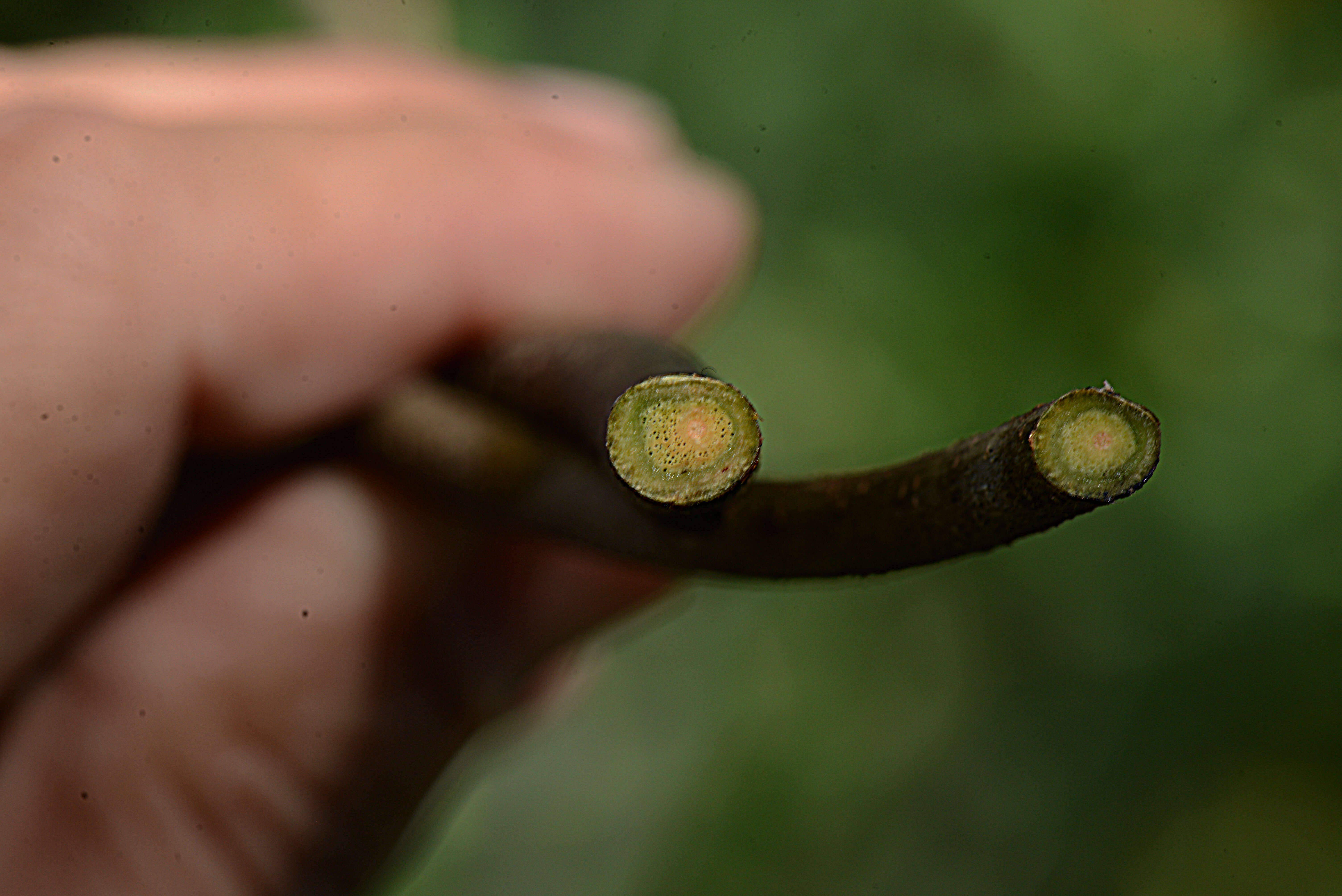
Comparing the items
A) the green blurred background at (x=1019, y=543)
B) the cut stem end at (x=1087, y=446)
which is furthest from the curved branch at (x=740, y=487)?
the green blurred background at (x=1019, y=543)

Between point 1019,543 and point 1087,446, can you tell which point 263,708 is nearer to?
point 1087,446

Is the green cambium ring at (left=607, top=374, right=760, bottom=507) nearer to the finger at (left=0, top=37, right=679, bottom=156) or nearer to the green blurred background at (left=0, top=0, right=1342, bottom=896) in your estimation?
the finger at (left=0, top=37, right=679, bottom=156)

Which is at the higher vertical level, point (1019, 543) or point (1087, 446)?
point (1087, 446)

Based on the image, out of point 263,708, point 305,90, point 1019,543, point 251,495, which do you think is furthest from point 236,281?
point 1019,543

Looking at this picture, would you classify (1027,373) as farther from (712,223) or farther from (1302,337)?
(712,223)

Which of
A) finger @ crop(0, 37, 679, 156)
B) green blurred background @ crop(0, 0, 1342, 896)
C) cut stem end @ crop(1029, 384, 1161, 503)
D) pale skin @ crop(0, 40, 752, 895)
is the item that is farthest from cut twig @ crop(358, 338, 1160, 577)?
green blurred background @ crop(0, 0, 1342, 896)

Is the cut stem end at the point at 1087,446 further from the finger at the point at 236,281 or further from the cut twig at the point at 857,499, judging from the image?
the finger at the point at 236,281
